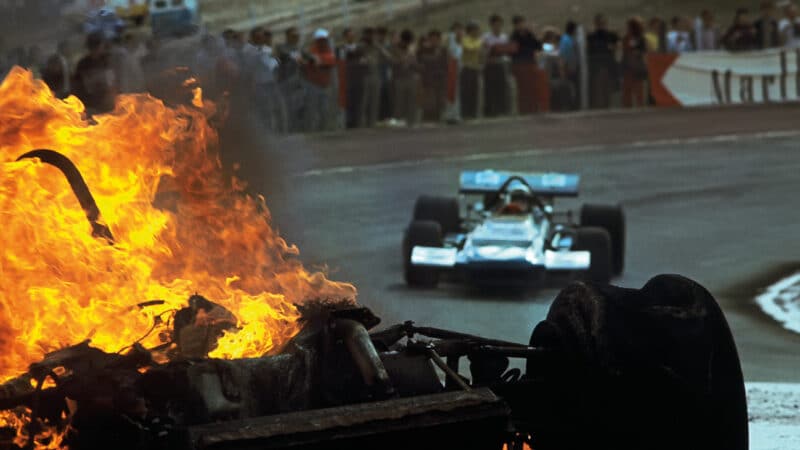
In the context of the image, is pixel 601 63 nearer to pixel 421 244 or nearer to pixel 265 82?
pixel 265 82

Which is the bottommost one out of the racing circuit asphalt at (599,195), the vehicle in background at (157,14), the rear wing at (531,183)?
the racing circuit asphalt at (599,195)

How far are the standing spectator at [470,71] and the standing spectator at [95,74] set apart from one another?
33.6 ft

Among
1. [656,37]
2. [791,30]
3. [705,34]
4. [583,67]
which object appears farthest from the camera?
[791,30]

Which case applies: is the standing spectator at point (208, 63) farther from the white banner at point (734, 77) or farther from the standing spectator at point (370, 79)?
the white banner at point (734, 77)

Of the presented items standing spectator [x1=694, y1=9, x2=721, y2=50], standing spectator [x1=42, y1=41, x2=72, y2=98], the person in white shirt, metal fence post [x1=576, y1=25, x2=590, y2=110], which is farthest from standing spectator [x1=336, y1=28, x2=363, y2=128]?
standing spectator [x1=42, y1=41, x2=72, y2=98]

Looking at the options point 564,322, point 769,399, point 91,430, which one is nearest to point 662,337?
point 564,322

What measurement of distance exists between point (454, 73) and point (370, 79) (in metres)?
2.05

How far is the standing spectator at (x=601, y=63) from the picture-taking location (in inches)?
1067

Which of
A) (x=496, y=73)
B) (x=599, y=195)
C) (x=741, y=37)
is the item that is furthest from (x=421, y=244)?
(x=741, y=37)

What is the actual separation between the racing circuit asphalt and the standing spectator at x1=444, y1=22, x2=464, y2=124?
4.28 feet

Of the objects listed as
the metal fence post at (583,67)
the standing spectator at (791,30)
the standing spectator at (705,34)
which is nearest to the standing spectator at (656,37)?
the standing spectator at (705,34)

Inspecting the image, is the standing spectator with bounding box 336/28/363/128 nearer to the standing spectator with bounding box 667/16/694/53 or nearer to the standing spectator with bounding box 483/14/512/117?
the standing spectator with bounding box 483/14/512/117

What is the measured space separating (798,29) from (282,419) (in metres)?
25.9

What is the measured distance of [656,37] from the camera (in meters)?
28.3
